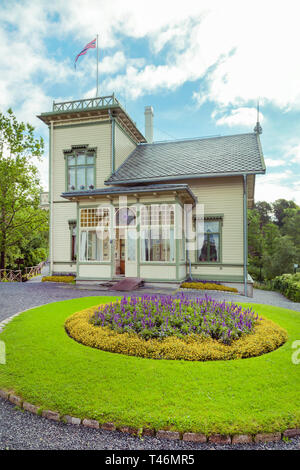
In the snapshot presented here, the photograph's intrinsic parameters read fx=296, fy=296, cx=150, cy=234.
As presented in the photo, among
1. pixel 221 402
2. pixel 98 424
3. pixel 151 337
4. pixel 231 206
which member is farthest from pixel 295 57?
pixel 98 424

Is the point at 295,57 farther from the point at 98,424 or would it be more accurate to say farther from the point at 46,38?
the point at 98,424

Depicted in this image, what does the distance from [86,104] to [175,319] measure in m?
14.8

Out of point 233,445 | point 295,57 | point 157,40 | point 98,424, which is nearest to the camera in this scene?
point 233,445

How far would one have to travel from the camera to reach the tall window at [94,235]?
15.3 m

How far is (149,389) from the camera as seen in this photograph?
4.13 m

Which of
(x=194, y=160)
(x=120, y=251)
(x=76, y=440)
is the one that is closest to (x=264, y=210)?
(x=194, y=160)

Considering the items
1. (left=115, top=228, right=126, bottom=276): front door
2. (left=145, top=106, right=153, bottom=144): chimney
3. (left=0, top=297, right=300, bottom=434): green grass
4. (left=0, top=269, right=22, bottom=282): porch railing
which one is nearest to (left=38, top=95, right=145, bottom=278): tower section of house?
(left=115, top=228, right=126, bottom=276): front door

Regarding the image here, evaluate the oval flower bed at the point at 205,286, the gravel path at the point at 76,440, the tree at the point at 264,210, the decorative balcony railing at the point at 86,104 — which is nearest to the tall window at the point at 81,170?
the decorative balcony railing at the point at 86,104

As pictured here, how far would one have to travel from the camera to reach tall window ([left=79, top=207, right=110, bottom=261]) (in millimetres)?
15297

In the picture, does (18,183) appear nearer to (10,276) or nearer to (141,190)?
(10,276)

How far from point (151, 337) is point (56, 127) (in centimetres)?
1579

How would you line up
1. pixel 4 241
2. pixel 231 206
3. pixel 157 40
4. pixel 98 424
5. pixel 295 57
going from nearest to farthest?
pixel 98 424 < pixel 295 57 < pixel 157 40 < pixel 231 206 < pixel 4 241

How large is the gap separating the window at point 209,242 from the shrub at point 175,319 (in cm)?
774

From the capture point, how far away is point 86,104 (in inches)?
675
